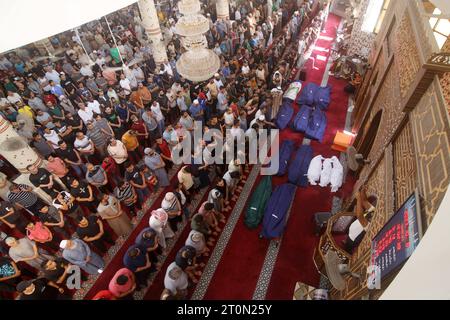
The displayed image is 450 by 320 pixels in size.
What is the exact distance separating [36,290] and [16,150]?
3.57 metres

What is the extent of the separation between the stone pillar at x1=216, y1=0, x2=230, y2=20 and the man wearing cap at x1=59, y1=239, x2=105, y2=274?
11585 mm

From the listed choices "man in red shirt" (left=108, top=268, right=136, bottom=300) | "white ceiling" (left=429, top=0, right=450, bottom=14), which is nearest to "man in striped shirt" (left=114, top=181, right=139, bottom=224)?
"man in red shirt" (left=108, top=268, right=136, bottom=300)

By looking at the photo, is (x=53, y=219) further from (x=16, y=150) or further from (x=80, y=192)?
(x=16, y=150)

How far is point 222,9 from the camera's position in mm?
12820

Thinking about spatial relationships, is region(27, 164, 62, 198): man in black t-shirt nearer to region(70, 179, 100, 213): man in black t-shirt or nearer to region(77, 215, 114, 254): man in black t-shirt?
region(70, 179, 100, 213): man in black t-shirt

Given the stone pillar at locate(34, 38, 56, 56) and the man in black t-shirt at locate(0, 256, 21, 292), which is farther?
the stone pillar at locate(34, 38, 56, 56)

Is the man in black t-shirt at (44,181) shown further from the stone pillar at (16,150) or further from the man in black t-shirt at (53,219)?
the stone pillar at (16,150)

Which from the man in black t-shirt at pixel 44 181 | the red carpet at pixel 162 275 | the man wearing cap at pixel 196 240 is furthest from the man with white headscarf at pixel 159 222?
the man in black t-shirt at pixel 44 181

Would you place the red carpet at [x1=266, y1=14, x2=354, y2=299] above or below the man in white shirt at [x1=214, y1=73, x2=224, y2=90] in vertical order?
below

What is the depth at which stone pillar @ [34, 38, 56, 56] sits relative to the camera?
12433mm

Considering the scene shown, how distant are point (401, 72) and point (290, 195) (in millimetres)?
3253

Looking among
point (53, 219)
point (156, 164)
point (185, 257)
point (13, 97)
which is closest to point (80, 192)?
point (53, 219)

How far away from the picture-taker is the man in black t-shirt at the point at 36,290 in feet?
13.5
